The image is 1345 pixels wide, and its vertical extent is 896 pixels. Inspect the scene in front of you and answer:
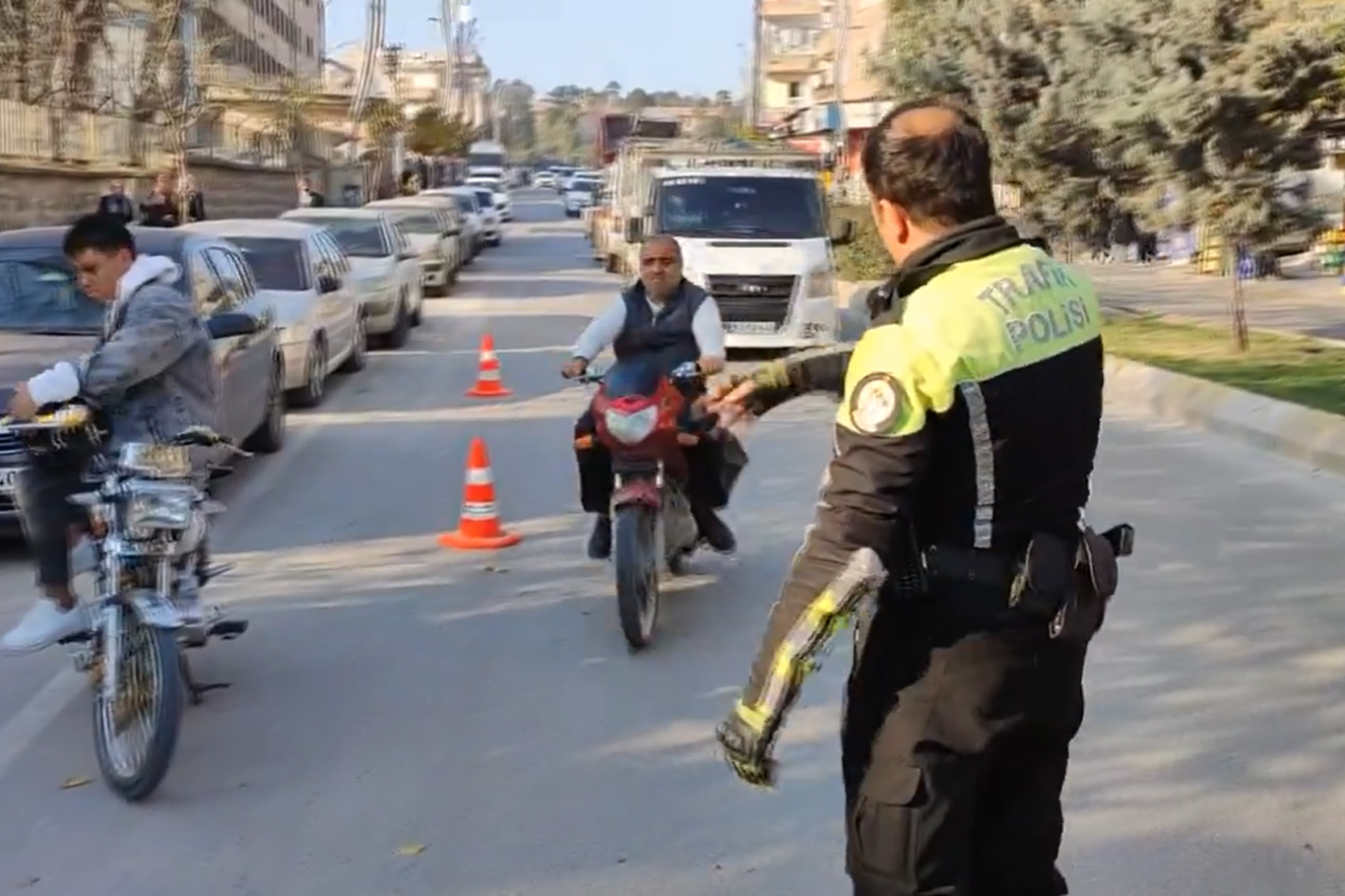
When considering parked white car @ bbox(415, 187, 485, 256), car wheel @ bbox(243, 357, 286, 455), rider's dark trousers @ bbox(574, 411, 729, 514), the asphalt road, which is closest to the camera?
the asphalt road

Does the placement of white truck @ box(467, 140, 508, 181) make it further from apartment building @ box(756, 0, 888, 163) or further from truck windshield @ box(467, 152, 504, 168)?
apartment building @ box(756, 0, 888, 163)

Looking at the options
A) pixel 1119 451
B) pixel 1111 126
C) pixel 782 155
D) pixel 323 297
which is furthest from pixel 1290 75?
pixel 323 297

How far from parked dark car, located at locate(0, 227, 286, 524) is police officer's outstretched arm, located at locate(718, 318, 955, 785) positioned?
22.2 ft

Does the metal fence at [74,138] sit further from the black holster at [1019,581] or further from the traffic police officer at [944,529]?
the black holster at [1019,581]

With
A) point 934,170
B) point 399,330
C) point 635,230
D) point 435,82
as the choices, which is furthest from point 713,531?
point 435,82

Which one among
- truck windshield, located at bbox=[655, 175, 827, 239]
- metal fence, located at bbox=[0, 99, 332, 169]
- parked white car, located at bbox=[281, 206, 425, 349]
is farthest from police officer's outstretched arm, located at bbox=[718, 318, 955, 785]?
metal fence, located at bbox=[0, 99, 332, 169]

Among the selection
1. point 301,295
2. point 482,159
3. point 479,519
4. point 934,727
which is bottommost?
point 479,519

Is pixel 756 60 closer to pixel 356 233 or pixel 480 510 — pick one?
pixel 356 233

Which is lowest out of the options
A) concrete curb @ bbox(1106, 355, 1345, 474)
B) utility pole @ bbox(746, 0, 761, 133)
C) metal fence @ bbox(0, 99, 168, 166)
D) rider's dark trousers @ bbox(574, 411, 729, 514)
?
concrete curb @ bbox(1106, 355, 1345, 474)

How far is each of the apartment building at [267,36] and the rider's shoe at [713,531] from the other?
117 feet

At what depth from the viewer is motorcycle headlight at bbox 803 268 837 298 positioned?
17.5m

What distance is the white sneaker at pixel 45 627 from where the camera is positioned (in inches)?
244

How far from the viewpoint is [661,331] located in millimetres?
7824

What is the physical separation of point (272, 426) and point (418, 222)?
16.4m
